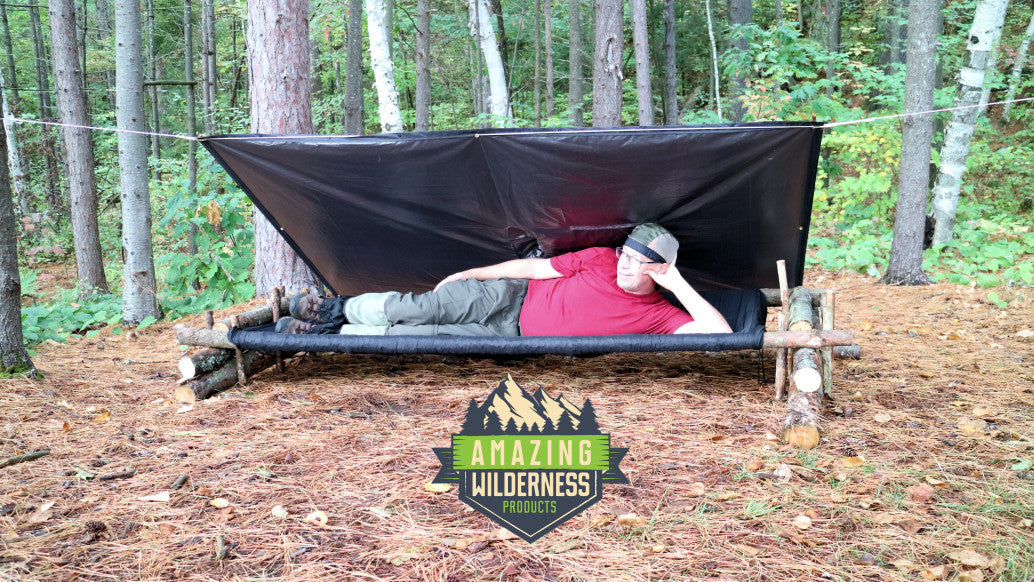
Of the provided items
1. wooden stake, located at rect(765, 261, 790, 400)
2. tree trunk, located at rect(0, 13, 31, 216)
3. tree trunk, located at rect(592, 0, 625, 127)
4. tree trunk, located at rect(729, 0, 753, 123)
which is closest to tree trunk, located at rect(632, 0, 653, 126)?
tree trunk, located at rect(729, 0, 753, 123)

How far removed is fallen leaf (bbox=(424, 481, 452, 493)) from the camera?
203 centimetres

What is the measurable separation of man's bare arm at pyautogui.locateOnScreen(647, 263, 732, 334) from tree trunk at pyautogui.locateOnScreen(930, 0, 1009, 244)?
410cm

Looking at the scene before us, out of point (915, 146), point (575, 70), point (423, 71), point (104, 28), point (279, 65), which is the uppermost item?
point (104, 28)

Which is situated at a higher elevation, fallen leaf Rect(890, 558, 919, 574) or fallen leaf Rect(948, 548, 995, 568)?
fallen leaf Rect(948, 548, 995, 568)

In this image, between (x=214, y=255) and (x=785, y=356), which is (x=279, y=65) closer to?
(x=214, y=255)

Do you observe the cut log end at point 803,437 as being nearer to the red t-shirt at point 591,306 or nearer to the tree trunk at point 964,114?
the red t-shirt at point 591,306

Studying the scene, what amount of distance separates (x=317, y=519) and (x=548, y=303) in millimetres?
1570

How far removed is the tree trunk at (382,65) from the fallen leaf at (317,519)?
5184 millimetres

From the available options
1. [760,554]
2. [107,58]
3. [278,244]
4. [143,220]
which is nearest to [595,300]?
[760,554]

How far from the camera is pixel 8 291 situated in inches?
120

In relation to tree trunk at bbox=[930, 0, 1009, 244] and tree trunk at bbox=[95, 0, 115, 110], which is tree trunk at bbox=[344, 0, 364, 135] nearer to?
tree trunk at bbox=[95, 0, 115, 110]

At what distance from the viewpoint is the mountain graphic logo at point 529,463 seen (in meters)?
1.92

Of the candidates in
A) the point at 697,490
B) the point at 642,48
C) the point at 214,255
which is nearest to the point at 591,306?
the point at 697,490

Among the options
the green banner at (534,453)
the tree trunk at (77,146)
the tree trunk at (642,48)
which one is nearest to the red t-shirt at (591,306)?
the green banner at (534,453)
